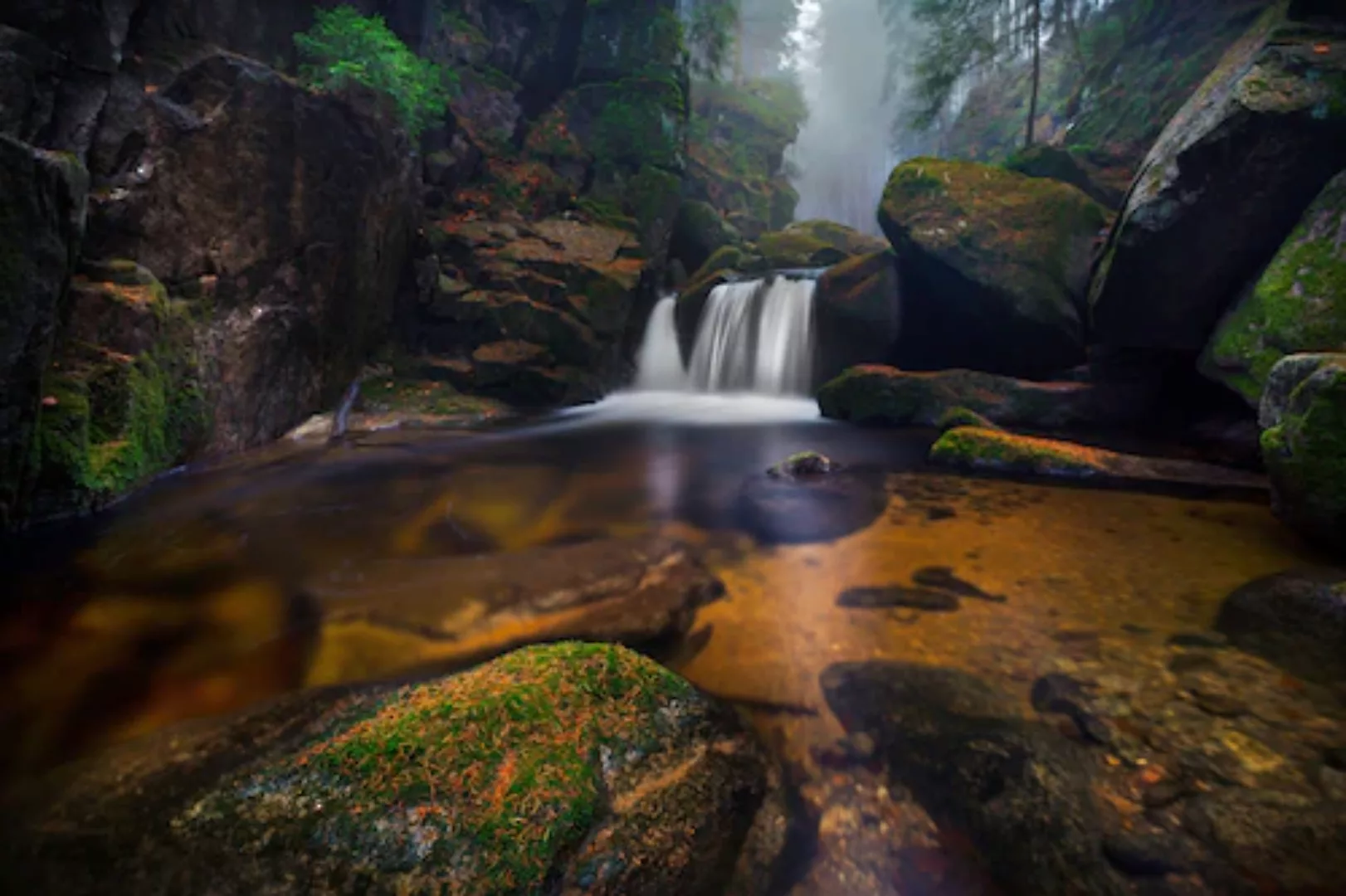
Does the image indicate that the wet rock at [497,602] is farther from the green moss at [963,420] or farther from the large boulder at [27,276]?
the green moss at [963,420]

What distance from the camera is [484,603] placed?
382cm

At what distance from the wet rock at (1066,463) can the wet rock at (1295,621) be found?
3.01m

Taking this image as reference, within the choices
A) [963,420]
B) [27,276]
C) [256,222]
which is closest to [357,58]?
[256,222]

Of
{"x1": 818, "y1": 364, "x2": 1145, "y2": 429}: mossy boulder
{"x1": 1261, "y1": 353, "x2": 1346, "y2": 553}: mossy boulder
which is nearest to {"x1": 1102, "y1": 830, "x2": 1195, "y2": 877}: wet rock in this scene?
{"x1": 1261, "y1": 353, "x2": 1346, "y2": 553}: mossy boulder

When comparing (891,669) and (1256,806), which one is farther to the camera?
(891,669)

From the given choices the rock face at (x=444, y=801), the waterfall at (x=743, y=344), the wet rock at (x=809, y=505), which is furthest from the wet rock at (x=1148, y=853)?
the waterfall at (x=743, y=344)

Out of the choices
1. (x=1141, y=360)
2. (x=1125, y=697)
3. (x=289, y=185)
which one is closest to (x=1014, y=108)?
(x=1141, y=360)

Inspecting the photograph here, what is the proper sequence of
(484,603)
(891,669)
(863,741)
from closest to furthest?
(863,741) → (891,669) → (484,603)

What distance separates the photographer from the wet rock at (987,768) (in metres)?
1.98

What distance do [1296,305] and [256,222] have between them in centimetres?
1327

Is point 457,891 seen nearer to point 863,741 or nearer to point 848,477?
point 863,741

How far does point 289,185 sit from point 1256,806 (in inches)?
459

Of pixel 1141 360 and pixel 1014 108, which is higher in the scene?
pixel 1014 108

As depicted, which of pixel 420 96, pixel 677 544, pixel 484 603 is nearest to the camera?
pixel 484 603
